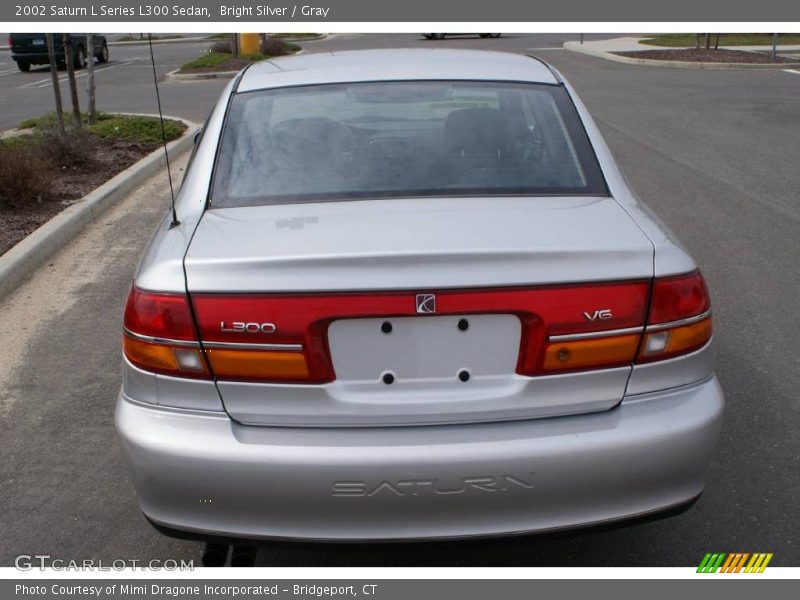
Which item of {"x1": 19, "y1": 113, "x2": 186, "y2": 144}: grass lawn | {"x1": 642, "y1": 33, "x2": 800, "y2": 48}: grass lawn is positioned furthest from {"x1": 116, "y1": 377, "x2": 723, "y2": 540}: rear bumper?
{"x1": 642, "y1": 33, "x2": 800, "y2": 48}: grass lawn

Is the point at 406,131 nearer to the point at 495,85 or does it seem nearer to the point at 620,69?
the point at 495,85

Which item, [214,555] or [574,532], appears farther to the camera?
[214,555]

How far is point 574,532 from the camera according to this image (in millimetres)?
2625

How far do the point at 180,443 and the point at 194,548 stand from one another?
2.76ft

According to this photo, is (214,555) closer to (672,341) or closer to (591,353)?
(591,353)

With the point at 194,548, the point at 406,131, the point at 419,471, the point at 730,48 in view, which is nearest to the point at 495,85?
the point at 406,131

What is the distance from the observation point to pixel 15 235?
23.1ft

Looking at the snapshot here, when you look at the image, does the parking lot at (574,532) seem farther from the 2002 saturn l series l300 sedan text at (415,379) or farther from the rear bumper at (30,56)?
the rear bumper at (30,56)

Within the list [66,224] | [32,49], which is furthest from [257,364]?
[32,49]

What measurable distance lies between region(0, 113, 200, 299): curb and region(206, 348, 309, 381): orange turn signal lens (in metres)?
3.94

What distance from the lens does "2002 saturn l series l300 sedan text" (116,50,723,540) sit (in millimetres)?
2502

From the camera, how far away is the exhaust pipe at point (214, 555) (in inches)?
116

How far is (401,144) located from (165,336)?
1249mm

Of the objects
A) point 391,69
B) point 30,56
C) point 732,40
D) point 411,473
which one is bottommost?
point 732,40
